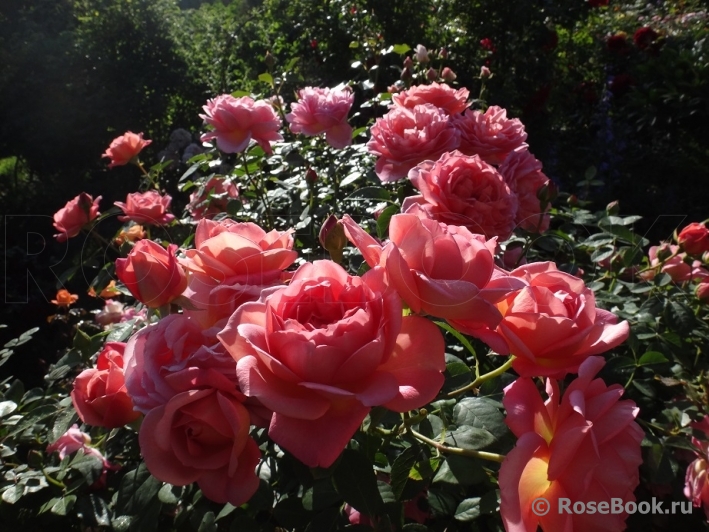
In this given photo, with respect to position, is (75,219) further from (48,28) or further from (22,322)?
(48,28)

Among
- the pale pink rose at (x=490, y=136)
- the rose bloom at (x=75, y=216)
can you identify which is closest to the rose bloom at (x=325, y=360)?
the pale pink rose at (x=490, y=136)

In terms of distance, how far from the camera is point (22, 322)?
10.0 ft

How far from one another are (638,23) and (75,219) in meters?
6.88

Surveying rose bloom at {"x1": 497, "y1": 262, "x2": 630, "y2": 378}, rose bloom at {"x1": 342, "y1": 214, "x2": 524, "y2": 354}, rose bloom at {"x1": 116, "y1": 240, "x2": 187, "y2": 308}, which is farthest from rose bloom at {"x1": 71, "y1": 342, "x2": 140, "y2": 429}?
rose bloom at {"x1": 497, "y1": 262, "x2": 630, "y2": 378}

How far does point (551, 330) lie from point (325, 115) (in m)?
0.94

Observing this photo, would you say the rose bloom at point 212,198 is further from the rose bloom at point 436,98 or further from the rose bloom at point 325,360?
the rose bloom at point 325,360

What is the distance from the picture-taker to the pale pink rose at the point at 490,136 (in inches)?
45.9

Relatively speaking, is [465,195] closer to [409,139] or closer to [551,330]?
[409,139]

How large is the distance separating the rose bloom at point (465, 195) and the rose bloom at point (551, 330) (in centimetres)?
34

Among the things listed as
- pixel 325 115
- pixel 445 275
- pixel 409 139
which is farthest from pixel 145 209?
pixel 445 275

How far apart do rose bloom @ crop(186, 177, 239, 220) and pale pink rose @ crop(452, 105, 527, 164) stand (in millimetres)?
648

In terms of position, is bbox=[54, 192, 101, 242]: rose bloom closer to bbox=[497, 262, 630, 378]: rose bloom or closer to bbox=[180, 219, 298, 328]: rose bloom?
bbox=[180, 219, 298, 328]: rose bloom

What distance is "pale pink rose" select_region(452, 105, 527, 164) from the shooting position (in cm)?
117

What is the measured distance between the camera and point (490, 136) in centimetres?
118
